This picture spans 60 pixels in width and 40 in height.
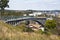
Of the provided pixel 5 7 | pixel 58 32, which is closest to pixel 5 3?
pixel 5 7

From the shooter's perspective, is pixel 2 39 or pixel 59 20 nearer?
pixel 2 39

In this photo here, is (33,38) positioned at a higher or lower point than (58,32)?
higher

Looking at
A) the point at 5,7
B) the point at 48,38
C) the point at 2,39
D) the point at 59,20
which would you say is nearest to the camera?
the point at 2,39

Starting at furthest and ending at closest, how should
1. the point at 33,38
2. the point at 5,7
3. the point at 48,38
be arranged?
the point at 5,7, the point at 48,38, the point at 33,38

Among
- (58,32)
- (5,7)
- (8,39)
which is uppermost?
(8,39)

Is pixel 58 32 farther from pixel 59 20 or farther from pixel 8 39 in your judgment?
pixel 8 39

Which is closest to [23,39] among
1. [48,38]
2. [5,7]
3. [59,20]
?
[48,38]

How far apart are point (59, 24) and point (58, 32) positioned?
0.33 metres

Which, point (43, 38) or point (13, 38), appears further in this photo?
point (43, 38)

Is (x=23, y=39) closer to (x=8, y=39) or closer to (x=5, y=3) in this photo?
(x=8, y=39)

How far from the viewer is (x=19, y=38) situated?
→ 18.0 feet

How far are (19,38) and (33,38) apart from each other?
0.41 m

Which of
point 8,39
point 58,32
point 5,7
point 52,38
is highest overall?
point 8,39

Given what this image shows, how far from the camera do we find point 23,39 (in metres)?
5.50
